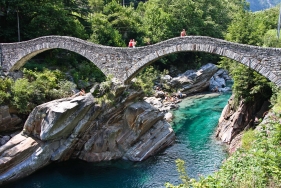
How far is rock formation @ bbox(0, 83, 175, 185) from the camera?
53.7ft

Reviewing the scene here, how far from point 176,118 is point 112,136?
9200 mm

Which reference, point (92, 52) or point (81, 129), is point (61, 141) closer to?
point (81, 129)

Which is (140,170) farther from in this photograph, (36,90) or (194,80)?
(194,80)

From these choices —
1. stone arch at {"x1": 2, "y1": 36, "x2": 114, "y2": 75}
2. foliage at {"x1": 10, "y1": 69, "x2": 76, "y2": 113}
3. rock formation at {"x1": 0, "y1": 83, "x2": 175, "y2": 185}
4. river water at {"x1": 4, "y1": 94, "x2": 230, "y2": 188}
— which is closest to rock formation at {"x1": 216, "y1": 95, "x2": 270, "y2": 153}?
river water at {"x1": 4, "y1": 94, "x2": 230, "y2": 188}

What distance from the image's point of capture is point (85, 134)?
59.2 feet

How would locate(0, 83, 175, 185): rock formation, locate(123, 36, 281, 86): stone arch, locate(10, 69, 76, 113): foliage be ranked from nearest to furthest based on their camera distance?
locate(123, 36, 281, 86): stone arch → locate(0, 83, 175, 185): rock formation → locate(10, 69, 76, 113): foliage

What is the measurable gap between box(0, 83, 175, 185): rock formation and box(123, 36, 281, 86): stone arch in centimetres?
366

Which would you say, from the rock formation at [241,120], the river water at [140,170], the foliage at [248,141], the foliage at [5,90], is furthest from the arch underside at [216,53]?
the foliage at [5,90]

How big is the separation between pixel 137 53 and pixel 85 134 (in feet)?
20.4

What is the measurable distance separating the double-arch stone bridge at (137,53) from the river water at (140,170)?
5847mm

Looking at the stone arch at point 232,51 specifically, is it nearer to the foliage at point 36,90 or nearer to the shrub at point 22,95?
the foliage at point 36,90

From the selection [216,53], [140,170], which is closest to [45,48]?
[140,170]

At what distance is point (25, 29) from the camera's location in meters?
27.7

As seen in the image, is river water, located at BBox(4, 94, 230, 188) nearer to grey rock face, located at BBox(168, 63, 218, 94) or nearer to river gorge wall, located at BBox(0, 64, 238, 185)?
river gorge wall, located at BBox(0, 64, 238, 185)
